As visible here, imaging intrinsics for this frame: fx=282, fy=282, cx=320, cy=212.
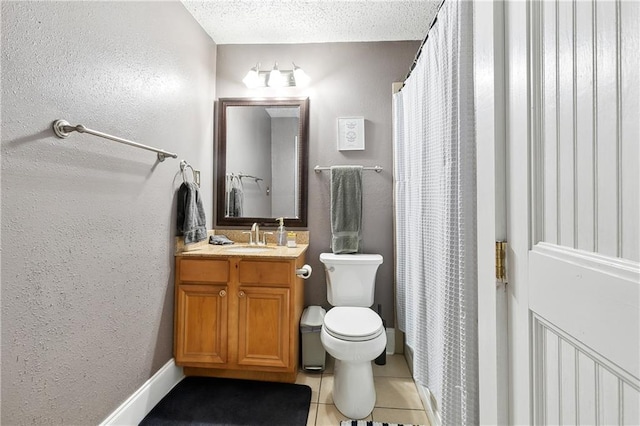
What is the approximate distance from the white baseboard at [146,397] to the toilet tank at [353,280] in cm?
108

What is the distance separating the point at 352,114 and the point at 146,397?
7.32 ft

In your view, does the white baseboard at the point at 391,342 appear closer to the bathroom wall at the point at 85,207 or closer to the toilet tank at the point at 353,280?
the toilet tank at the point at 353,280

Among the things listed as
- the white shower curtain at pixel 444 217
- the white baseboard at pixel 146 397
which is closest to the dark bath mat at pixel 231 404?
the white baseboard at pixel 146 397

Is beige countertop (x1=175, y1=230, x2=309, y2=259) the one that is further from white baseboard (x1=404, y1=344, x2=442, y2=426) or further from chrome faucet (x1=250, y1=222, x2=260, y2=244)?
white baseboard (x1=404, y1=344, x2=442, y2=426)

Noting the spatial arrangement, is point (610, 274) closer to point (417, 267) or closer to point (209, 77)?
point (417, 267)

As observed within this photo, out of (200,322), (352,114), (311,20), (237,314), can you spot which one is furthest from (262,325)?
(311,20)

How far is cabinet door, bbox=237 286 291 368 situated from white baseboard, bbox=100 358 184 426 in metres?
0.42

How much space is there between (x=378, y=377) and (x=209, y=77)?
8.18 ft

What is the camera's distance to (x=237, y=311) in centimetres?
169

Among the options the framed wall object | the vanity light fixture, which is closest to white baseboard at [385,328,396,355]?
the framed wall object

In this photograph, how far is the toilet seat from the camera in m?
1.45

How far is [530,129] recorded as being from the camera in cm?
60


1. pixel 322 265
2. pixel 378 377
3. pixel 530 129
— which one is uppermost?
pixel 530 129

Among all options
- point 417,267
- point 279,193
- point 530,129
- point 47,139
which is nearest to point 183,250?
point 279,193
